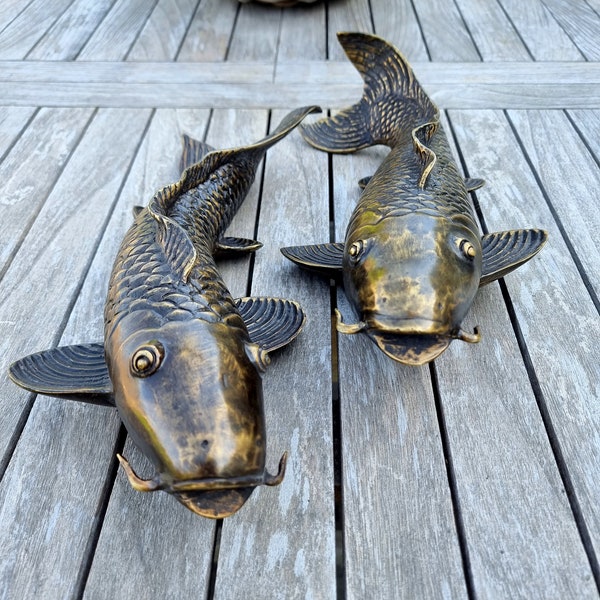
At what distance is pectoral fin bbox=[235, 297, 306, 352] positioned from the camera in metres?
1.74

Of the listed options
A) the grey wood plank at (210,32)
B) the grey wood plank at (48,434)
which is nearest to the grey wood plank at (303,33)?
the grey wood plank at (210,32)

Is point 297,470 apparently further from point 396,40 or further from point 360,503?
point 396,40

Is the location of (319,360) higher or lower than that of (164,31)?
lower

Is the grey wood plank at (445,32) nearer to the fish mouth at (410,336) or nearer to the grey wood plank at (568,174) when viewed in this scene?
the grey wood plank at (568,174)

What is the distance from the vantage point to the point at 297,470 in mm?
1567

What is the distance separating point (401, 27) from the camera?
382 cm

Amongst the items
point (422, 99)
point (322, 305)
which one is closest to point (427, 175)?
point (322, 305)

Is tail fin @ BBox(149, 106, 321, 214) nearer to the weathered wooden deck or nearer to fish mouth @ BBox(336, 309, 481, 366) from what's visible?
the weathered wooden deck

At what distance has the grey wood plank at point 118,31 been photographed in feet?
11.8

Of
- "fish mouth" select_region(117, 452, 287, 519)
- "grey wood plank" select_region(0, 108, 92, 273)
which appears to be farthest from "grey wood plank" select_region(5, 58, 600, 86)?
"fish mouth" select_region(117, 452, 287, 519)

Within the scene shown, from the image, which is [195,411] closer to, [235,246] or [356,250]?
[356,250]

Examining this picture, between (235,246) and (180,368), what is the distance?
3.12 ft

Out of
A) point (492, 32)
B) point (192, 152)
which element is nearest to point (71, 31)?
point (192, 152)

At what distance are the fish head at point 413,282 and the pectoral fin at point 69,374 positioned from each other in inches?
25.7
